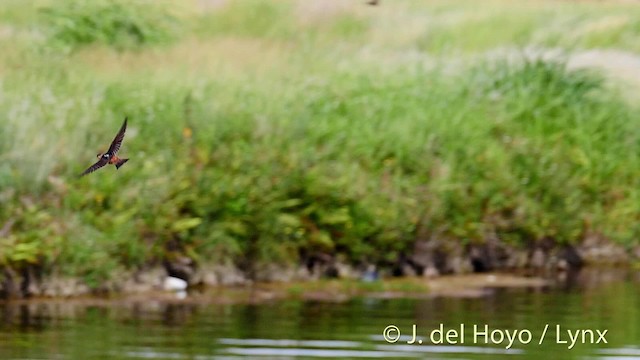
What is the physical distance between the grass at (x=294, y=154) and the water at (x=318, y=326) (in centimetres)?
105

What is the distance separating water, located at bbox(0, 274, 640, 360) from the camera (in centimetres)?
1170

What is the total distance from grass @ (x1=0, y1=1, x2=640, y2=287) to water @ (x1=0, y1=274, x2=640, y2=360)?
3.46ft

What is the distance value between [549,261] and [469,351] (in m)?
5.74

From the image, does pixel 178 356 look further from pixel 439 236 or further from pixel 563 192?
pixel 563 192

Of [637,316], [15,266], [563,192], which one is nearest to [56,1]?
[563,192]

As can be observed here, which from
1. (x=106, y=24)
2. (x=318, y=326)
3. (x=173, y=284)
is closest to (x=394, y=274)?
(x=173, y=284)

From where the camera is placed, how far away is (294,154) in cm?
1612

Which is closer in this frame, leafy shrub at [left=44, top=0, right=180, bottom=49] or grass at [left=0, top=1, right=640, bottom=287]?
grass at [left=0, top=1, right=640, bottom=287]

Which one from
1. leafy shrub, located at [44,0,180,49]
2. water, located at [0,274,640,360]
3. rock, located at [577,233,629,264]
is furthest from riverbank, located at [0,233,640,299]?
leafy shrub, located at [44,0,180,49]

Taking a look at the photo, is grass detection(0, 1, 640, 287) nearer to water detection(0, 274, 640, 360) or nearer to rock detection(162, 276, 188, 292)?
rock detection(162, 276, 188, 292)

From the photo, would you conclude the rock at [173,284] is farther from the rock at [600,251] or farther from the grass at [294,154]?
the rock at [600,251]

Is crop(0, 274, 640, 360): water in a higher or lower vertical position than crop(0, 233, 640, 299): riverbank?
lower

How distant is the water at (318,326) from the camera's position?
38.4 ft

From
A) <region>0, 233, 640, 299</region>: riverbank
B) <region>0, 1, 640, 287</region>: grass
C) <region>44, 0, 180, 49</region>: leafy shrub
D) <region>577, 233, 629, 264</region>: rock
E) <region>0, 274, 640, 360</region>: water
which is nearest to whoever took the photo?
<region>0, 274, 640, 360</region>: water
